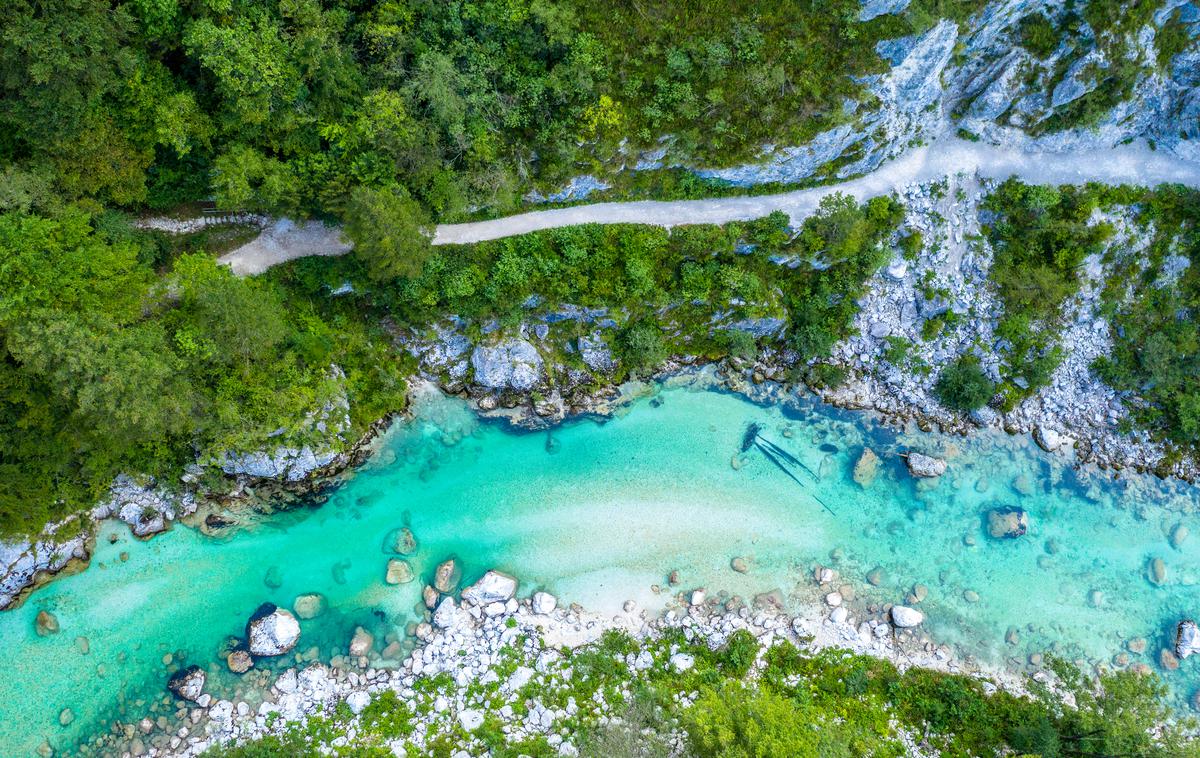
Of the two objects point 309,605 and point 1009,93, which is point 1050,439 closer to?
point 1009,93

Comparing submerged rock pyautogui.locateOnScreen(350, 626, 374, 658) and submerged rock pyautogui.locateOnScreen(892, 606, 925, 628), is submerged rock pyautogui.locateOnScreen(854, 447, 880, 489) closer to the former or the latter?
submerged rock pyautogui.locateOnScreen(892, 606, 925, 628)

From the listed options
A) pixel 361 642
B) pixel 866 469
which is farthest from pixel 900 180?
pixel 361 642

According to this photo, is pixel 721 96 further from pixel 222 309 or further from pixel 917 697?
pixel 917 697

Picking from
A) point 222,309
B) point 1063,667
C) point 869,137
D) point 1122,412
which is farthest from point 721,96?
point 1063,667

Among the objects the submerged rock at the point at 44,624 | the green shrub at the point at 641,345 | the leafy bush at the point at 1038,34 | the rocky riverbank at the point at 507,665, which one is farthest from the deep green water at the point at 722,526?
the leafy bush at the point at 1038,34

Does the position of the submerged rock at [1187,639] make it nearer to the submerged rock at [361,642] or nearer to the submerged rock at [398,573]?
the submerged rock at [398,573]
